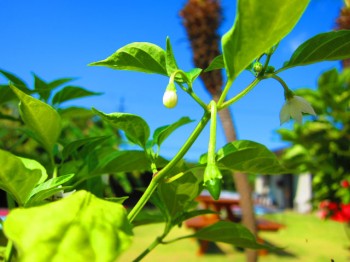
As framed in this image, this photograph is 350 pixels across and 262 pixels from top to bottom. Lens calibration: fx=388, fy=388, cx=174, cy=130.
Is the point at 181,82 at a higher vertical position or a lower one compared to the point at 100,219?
higher

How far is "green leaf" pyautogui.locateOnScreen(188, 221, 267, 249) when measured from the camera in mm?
696

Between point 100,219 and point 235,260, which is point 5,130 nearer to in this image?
point 100,219

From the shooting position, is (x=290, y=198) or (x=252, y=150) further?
(x=290, y=198)

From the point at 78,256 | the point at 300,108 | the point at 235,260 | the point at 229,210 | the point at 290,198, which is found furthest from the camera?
the point at 290,198

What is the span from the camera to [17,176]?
493 millimetres

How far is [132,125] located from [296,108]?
27cm

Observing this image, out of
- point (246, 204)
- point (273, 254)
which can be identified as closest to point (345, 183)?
point (246, 204)

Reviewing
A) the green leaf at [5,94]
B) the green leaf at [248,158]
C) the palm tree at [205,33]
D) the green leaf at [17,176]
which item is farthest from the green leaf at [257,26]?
the palm tree at [205,33]

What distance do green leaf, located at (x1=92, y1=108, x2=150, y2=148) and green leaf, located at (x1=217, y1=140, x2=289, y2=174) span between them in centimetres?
12

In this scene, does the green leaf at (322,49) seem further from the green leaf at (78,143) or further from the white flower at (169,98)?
the green leaf at (78,143)

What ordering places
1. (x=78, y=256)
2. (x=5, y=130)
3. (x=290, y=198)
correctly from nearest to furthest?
1. (x=78, y=256)
2. (x=5, y=130)
3. (x=290, y=198)

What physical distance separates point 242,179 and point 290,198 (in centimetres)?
2046

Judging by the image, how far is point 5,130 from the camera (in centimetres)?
102

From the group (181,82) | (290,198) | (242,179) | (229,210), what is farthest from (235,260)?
(290,198)
